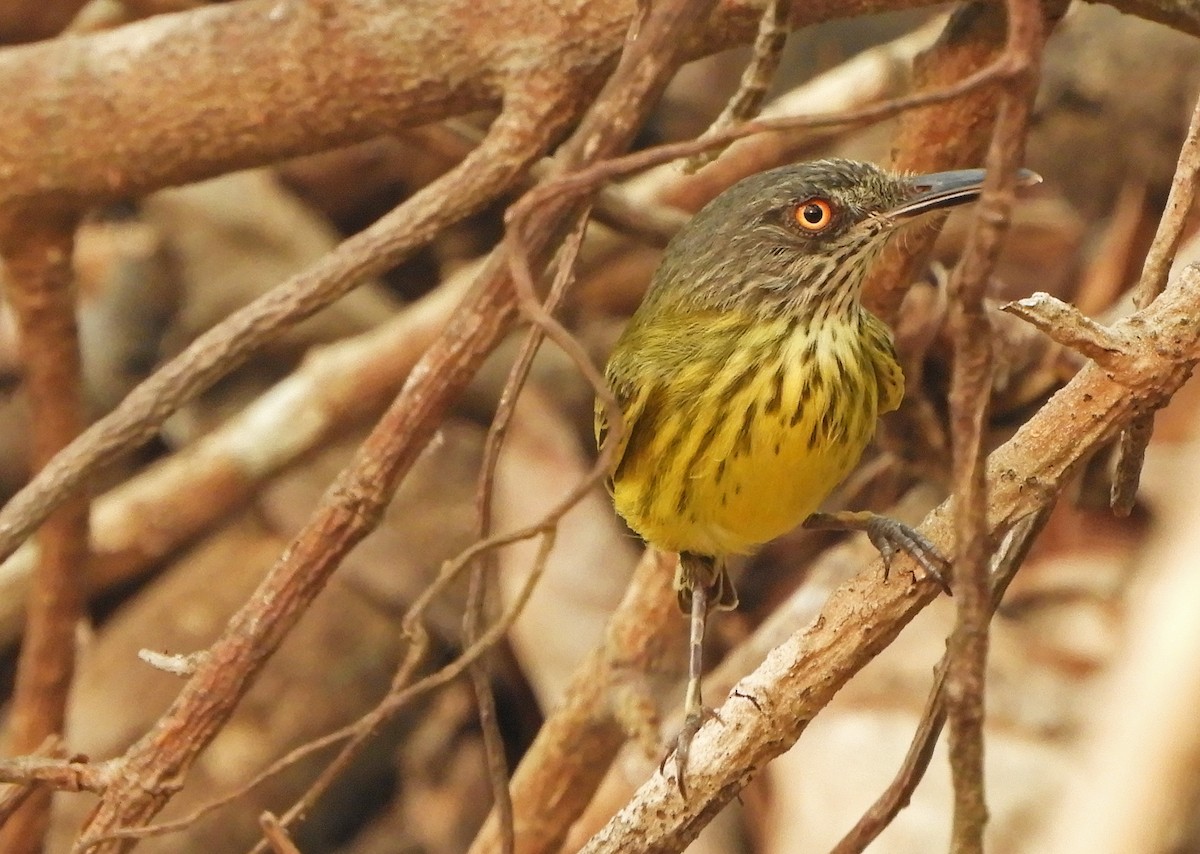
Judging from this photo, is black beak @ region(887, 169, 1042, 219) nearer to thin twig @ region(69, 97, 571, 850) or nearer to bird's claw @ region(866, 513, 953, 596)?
bird's claw @ region(866, 513, 953, 596)

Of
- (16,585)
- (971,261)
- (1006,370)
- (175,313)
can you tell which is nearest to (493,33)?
(1006,370)

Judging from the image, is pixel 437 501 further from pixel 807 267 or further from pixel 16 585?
pixel 807 267

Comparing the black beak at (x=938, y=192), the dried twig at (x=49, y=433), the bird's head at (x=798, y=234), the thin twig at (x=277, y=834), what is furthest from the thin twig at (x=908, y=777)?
the dried twig at (x=49, y=433)

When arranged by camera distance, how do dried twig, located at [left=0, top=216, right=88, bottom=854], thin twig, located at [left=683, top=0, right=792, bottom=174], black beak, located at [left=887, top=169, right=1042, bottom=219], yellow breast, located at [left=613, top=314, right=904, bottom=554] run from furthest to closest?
dried twig, located at [left=0, top=216, right=88, bottom=854] → thin twig, located at [left=683, top=0, right=792, bottom=174] → yellow breast, located at [left=613, top=314, right=904, bottom=554] → black beak, located at [left=887, top=169, right=1042, bottom=219]

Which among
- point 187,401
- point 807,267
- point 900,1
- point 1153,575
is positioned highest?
point 900,1

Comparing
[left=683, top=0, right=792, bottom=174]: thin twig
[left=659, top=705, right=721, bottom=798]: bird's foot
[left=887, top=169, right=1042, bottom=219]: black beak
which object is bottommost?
[left=659, top=705, right=721, bottom=798]: bird's foot

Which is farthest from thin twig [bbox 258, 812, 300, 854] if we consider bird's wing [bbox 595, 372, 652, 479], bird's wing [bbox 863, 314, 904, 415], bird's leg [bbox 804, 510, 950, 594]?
bird's wing [bbox 863, 314, 904, 415]

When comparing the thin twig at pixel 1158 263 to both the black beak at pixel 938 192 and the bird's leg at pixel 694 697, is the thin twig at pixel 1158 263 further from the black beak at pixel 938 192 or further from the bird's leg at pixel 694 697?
the bird's leg at pixel 694 697

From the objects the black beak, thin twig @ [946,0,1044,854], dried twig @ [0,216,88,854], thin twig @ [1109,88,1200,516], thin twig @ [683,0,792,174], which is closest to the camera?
thin twig @ [946,0,1044,854]
